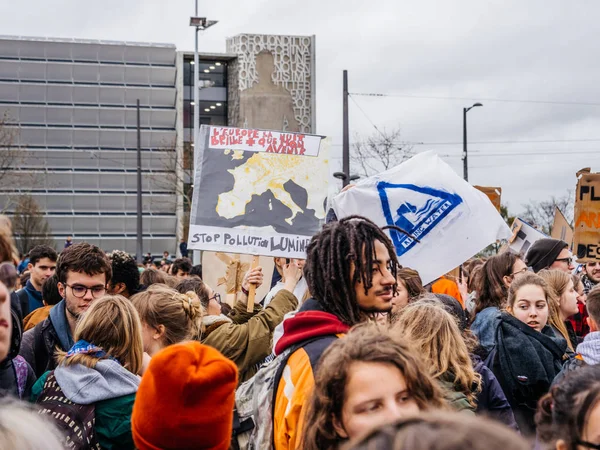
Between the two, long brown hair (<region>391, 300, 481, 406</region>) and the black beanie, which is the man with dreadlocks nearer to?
long brown hair (<region>391, 300, 481, 406</region>)

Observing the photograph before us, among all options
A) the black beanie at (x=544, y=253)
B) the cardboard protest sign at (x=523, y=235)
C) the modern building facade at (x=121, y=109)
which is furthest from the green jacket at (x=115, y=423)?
the modern building facade at (x=121, y=109)

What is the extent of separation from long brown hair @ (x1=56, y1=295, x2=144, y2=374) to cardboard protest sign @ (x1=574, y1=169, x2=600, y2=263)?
19.5 ft

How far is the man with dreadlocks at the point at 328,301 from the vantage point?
9.29ft

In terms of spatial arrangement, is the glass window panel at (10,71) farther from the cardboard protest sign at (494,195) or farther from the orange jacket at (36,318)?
the orange jacket at (36,318)

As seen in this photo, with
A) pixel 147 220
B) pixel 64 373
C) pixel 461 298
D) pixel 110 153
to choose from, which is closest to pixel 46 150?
pixel 110 153

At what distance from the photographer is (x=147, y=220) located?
50.9 meters

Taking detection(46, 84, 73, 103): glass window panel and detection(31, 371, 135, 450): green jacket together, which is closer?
detection(31, 371, 135, 450): green jacket

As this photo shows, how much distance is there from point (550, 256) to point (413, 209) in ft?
7.68

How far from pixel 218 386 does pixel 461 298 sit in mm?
5911

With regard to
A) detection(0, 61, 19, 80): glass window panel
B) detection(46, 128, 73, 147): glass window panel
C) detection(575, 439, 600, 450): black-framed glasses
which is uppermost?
detection(0, 61, 19, 80): glass window panel

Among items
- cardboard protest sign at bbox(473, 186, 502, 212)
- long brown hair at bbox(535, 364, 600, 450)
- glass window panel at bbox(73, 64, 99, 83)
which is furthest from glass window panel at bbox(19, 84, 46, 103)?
long brown hair at bbox(535, 364, 600, 450)

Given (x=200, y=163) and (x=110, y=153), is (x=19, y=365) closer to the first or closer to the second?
(x=200, y=163)

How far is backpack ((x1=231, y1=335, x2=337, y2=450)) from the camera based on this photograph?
9.80 ft

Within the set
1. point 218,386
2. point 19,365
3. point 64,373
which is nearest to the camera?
point 218,386
